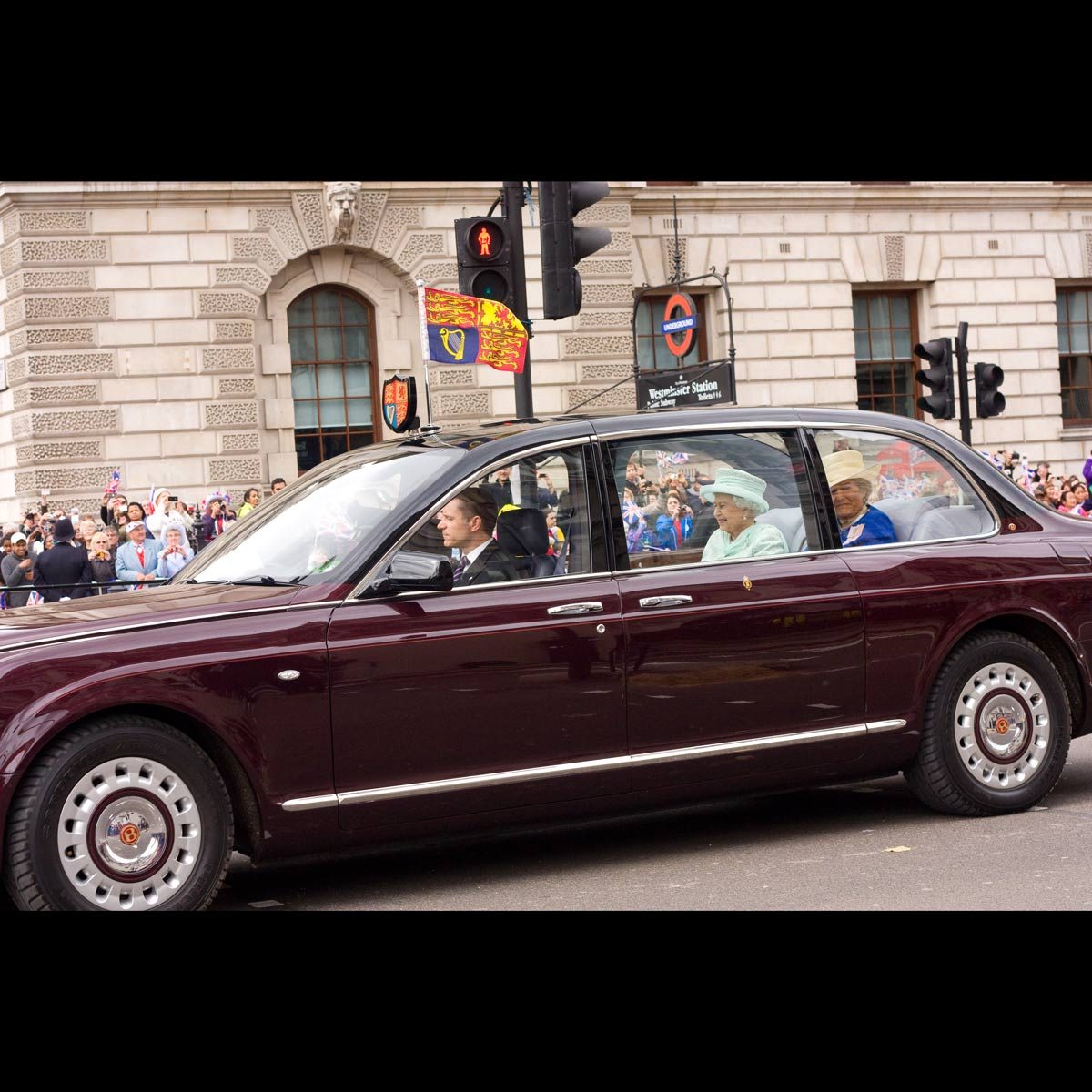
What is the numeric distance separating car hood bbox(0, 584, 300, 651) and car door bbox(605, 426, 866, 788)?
1.42 m

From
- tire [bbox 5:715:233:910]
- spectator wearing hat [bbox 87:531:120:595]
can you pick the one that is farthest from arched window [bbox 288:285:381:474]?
tire [bbox 5:715:233:910]

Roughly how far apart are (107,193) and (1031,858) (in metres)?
18.9

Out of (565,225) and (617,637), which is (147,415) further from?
(617,637)

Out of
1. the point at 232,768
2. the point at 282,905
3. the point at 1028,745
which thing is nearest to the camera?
the point at 232,768

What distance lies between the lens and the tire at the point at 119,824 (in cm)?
537

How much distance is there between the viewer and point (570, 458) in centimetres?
665

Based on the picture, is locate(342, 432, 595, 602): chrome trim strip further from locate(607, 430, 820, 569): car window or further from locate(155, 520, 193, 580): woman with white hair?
locate(155, 520, 193, 580): woman with white hair

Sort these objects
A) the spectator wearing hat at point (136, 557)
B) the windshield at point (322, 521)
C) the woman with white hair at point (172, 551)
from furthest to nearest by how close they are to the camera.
A: the woman with white hair at point (172, 551)
the spectator wearing hat at point (136, 557)
the windshield at point (322, 521)

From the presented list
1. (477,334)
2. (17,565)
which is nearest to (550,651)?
(477,334)

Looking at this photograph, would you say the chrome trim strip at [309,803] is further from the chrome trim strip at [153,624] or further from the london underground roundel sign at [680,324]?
the london underground roundel sign at [680,324]

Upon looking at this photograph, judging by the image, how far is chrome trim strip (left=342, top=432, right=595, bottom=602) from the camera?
20.0 feet

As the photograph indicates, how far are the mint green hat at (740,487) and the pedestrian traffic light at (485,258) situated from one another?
484 centimetres

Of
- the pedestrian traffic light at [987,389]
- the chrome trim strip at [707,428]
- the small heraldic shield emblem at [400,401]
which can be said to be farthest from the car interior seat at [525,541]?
the pedestrian traffic light at [987,389]

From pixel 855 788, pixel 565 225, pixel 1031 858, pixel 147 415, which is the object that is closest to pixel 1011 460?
pixel 147 415
